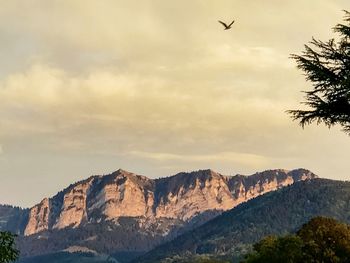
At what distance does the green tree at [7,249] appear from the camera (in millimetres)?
29625

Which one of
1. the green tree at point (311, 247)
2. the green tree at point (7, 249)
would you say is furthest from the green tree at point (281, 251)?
the green tree at point (7, 249)

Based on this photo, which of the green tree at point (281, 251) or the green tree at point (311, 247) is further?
the green tree at point (281, 251)

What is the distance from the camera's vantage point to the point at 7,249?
30.1 meters

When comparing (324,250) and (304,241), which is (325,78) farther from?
(304,241)

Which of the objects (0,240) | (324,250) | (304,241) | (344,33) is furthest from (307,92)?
(304,241)

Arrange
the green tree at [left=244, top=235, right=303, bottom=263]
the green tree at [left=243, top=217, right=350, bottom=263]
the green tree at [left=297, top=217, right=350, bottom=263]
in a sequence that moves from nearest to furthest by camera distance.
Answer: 1. the green tree at [left=297, top=217, right=350, bottom=263]
2. the green tree at [left=243, top=217, right=350, bottom=263]
3. the green tree at [left=244, top=235, right=303, bottom=263]

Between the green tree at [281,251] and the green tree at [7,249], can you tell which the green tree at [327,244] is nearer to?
the green tree at [281,251]

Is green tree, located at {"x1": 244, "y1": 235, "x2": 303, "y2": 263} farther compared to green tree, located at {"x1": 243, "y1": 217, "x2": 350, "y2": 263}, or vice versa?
green tree, located at {"x1": 244, "y1": 235, "x2": 303, "y2": 263}

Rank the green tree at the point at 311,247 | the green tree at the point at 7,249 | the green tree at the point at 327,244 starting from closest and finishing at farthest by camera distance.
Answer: the green tree at the point at 7,249 → the green tree at the point at 327,244 → the green tree at the point at 311,247

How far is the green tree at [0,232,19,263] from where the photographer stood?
2962 centimetres

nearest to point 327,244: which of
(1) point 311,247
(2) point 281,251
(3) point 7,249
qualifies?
(1) point 311,247

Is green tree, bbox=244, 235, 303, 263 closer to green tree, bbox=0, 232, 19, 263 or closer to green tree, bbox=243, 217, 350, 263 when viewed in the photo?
green tree, bbox=243, 217, 350, 263

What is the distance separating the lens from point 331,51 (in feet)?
107

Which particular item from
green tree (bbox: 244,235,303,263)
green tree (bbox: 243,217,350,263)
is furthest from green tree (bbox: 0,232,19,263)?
green tree (bbox: 244,235,303,263)
